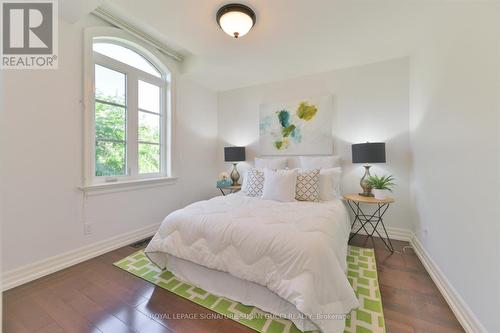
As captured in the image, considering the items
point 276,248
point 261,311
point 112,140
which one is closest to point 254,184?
point 276,248

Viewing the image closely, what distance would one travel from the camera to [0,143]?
65.2 inches

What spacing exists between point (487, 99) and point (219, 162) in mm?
3609

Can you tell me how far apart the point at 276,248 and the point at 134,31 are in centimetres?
299

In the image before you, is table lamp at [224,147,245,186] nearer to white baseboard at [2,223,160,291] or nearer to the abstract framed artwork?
the abstract framed artwork

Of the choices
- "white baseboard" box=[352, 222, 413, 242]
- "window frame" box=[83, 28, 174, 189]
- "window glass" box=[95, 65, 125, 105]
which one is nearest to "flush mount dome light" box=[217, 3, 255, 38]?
"window frame" box=[83, 28, 174, 189]

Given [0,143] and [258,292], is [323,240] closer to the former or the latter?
[258,292]

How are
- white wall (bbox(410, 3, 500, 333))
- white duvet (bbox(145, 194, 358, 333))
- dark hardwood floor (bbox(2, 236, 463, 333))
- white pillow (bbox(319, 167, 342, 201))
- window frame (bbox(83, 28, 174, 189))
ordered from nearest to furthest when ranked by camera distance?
1. white wall (bbox(410, 3, 500, 333))
2. white duvet (bbox(145, 194, 358, 333))
3. dark hardwood floor (bbox(2, 236, 463, 333))
4. window frame (bbox(83, 28, 174, 189))
5. white pillow (bbox(319, 167, 342, 201))

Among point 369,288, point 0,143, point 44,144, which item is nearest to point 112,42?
point 44,144

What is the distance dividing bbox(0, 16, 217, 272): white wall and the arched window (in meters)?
0.19

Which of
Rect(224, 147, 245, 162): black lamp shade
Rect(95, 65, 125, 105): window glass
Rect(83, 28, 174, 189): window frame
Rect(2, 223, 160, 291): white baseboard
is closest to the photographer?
Rect(2, 223, 160, 291): white baseboard

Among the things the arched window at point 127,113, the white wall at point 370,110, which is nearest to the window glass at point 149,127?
the arched window at point 127,113

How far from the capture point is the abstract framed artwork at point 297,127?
123 inches

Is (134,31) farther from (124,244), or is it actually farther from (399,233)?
(399,233)

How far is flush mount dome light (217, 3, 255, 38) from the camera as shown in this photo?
6.07 feet
